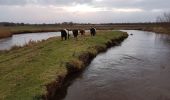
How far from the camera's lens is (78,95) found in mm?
15219

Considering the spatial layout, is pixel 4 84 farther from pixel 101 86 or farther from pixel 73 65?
pixel 73 65

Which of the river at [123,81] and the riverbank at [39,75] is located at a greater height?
the riverbank at [39,75]

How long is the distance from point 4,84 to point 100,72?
8556 millimetres

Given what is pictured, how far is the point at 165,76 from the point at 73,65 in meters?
6.27

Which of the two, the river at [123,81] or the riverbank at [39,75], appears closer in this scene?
the riverbank at [39,75]

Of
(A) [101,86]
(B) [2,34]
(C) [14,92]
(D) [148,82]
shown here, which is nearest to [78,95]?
(A) [101,86]

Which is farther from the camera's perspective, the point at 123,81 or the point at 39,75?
the point at 123,81

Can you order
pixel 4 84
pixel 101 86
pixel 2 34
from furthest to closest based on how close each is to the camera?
pixel 2 34 < pixel 101 86 < pixel 4 84

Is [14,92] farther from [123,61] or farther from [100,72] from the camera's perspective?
[123,61]

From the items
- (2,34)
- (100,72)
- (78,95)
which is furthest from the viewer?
(2,34)

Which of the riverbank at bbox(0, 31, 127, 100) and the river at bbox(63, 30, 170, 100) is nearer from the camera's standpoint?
the riverbank at bbox(0, 31, 127, 100)

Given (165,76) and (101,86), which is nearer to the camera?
(101,86)

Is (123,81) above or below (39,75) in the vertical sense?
below

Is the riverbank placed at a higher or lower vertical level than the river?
higher
